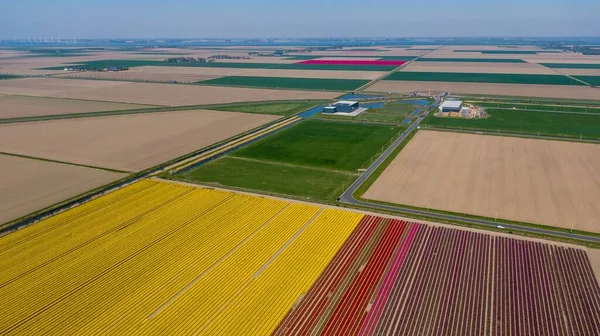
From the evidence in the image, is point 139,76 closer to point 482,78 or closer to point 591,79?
point 482,78

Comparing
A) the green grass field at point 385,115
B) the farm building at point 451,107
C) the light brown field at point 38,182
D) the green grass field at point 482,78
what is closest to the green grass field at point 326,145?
the green grass field at point 385,115

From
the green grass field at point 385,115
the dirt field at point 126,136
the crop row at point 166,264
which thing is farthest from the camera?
the green grass field at point 385,115

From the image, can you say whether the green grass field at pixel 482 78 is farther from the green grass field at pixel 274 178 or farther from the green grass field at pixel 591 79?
the green grass field at pixel 274 178

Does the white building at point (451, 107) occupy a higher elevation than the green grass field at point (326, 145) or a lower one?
higher

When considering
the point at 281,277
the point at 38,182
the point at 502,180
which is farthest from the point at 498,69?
the point at 38,182

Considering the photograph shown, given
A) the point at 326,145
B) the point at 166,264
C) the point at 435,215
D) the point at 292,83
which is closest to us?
the point at 166,264

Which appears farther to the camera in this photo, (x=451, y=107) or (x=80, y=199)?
(x=451, y=107)
